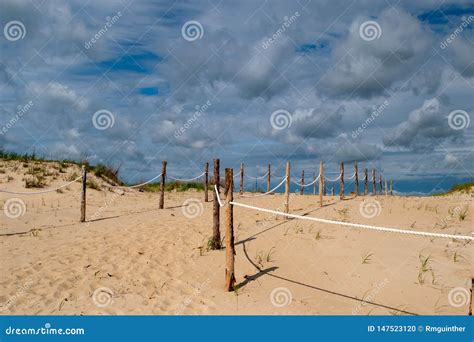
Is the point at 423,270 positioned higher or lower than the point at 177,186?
lower

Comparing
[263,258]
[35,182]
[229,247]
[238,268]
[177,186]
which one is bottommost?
[238,268]

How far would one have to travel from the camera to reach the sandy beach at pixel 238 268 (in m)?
6.28

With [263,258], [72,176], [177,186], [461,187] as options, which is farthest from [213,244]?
[461,187]

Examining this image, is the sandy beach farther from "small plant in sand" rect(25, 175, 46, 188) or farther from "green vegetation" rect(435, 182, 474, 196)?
"green vegetation" rect(435, 182, 474, 196)

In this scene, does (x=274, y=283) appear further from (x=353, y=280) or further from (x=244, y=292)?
(x=353, y=280)

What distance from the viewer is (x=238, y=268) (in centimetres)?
771

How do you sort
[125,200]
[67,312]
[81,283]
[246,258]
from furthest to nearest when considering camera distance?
1. [125,200]
2. [246,258]
3. [81,283]
4. [67,312]

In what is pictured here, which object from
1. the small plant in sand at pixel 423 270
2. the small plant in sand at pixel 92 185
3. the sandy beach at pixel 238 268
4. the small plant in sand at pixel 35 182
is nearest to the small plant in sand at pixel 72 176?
the small plant in sand at pixel 92 185

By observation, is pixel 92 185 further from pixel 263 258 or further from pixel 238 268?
pixel 238 268

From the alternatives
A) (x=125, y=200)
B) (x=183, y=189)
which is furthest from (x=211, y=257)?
(x=183, y=189)

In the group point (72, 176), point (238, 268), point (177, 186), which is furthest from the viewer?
point (177, 186)

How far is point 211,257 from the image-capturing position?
8.47 metres

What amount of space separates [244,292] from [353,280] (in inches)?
81.4

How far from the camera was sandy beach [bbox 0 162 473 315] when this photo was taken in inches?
247
